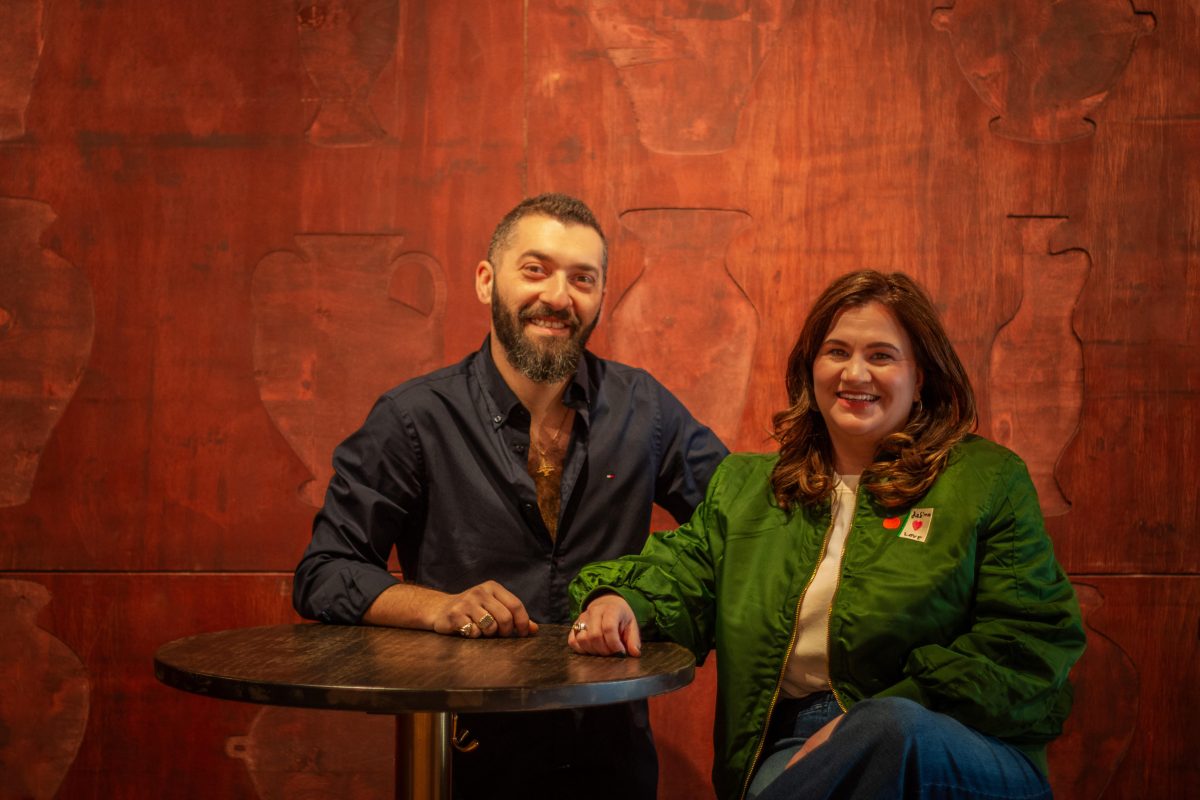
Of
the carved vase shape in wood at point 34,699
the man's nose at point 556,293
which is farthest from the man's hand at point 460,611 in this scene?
the carved vase shape in wood at point 34,699

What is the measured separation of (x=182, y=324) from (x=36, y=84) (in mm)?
805

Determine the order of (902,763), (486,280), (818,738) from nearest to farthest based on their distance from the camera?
(902,763) → (818,738) → (486,280)

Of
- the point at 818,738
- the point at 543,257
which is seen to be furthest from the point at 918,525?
the point at 543,257

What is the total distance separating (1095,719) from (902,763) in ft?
6.07

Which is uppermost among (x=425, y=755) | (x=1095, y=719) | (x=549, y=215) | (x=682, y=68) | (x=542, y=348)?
(x=682, y=68)

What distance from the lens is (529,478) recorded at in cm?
242

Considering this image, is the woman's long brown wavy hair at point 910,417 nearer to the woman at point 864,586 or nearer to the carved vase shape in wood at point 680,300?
the woman at point 864,586

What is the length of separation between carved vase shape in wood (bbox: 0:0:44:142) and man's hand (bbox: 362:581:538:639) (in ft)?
6.79

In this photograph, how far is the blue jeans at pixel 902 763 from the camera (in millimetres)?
1576

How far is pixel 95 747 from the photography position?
3107 mm

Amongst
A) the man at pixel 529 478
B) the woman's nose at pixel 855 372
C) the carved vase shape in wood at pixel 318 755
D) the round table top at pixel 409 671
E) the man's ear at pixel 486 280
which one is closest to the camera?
the round table top at pixel 409 671

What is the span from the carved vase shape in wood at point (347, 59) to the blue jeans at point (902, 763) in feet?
7.23

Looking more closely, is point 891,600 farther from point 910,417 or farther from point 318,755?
point 318,755

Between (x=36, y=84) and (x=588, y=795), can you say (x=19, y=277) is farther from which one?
(x=588, y=795)
